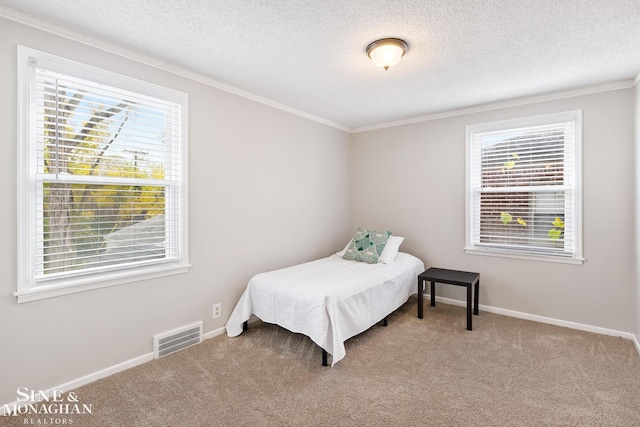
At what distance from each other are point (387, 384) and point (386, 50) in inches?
93.2

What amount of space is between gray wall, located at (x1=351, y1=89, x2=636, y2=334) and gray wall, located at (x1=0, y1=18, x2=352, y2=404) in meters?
0.67

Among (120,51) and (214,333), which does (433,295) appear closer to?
(214,333)

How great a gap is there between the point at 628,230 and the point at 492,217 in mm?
1153

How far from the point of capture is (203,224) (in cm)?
292

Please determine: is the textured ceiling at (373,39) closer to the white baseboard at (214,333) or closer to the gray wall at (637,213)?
the gray wall at (637,213)

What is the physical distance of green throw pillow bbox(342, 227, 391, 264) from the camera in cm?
376

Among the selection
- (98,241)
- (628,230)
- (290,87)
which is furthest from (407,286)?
(98,241)

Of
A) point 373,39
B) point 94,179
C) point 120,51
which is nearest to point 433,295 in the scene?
point 373,39

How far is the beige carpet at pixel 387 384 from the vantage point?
1901mm

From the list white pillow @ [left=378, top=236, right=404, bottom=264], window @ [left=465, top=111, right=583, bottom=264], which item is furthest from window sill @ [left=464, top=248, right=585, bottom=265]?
white pillow @ [left=378, top=236, right=404, bottom=264]

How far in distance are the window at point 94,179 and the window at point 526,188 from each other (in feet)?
10.7

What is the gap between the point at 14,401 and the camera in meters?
1.95

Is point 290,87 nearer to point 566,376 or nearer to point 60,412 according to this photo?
point 60,412

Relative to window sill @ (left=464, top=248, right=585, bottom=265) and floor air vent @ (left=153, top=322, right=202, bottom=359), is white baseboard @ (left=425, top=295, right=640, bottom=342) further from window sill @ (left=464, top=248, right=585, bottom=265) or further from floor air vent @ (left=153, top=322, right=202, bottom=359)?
floor air vent @ (left=153, top=322, right=202, bottom=359)
